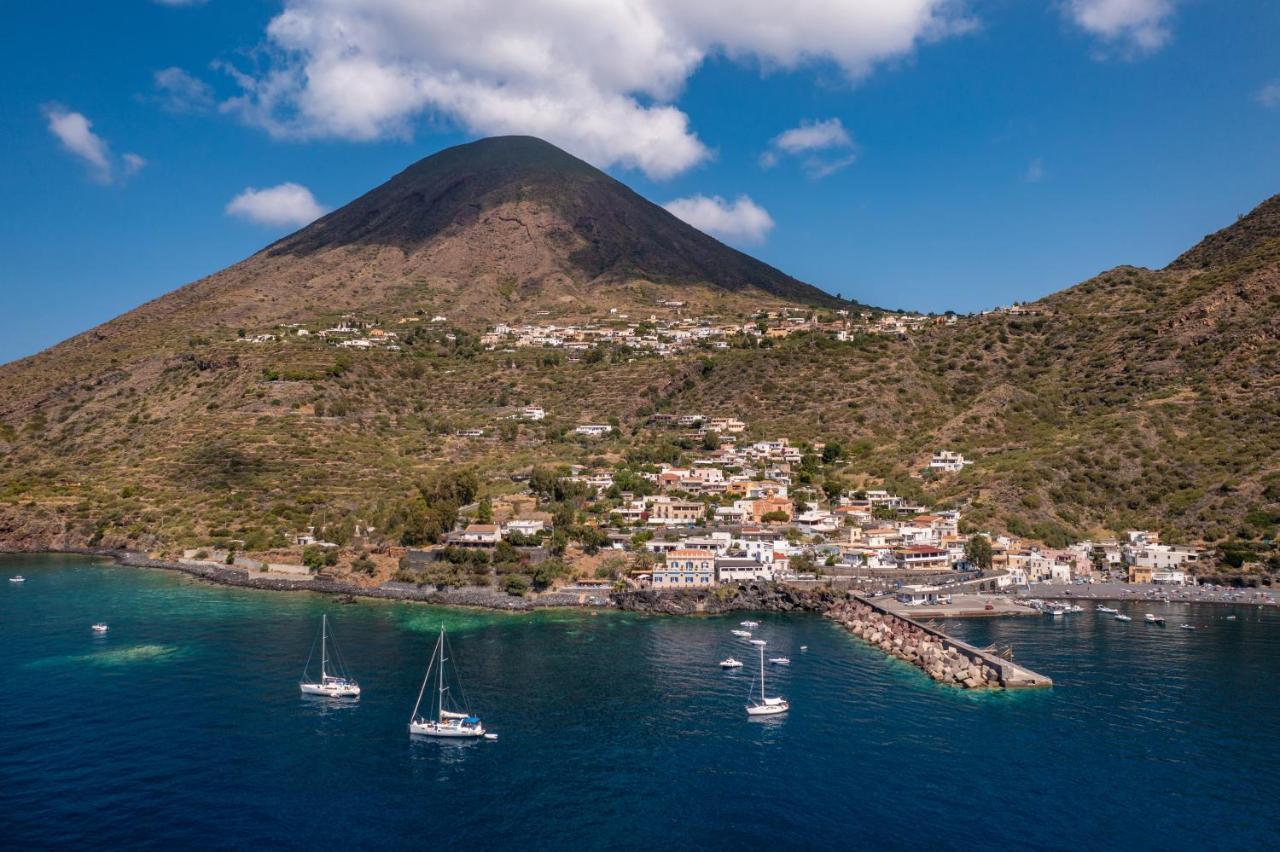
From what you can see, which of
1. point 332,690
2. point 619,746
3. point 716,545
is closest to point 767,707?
point 619,746

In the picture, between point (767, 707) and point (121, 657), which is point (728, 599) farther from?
point (121, 657)

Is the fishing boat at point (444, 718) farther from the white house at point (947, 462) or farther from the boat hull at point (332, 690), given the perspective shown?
the white house at point (947, 462)

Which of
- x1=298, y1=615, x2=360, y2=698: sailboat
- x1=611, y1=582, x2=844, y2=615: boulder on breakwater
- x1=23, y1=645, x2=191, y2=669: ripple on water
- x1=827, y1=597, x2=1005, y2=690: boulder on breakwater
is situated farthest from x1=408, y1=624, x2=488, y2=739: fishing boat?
x1=827, y1=597, x2=1005, y2=690: boulder on breakwater

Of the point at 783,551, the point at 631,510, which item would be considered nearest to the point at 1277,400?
the point at 783,551

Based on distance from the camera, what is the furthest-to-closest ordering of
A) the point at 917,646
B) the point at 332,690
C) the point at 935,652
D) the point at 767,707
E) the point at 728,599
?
the point at 728,599 < the point at 917,646 < the point at 935,652 < the point at 332,690 < the point at 767,707

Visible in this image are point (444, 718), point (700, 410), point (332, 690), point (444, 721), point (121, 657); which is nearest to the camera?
point (444, 721)

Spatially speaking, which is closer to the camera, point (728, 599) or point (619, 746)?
point (619, 746)
